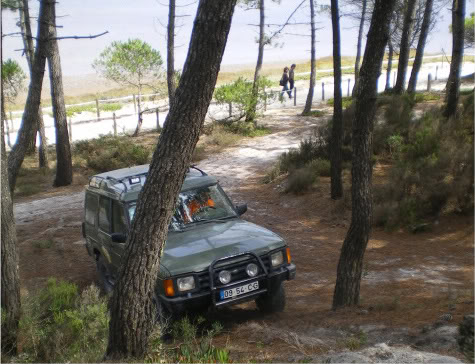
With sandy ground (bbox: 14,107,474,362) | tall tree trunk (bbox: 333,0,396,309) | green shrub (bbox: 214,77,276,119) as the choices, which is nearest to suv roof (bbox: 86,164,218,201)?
sandy ground (bbox: 14,107,474,362)

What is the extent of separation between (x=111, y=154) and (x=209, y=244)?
13720 mm

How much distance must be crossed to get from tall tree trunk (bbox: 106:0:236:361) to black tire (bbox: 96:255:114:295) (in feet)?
9.86

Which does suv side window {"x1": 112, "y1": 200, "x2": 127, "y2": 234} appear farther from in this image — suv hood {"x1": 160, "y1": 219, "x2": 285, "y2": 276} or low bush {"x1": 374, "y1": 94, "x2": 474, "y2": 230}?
low bush {"x1": 374, "y1": 94, "x2": 474, "y2": 230}

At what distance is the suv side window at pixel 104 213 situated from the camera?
7996 millimetres

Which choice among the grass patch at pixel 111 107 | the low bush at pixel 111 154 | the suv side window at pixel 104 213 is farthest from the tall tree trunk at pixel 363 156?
the grass patch at pixel 111 107

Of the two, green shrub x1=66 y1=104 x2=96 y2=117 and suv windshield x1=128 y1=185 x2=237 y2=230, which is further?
green shrub x1=66 y1=104 x2=96 y2=117

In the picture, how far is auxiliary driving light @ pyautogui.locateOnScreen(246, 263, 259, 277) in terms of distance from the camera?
6534mm

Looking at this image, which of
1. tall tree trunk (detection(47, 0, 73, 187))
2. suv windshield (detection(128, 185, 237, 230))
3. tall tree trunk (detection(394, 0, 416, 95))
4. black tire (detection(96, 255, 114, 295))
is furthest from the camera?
tall tree trunk (detection(394, 0, 416, 95))

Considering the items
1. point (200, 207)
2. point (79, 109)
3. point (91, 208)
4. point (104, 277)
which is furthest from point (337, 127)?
point (79, 109)

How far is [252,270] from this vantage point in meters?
6.56

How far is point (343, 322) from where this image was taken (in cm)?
642

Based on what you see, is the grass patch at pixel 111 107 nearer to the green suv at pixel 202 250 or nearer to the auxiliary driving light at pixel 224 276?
the green suv at pixel 202 250

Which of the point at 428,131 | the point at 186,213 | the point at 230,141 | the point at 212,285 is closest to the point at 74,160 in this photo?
the point at 230,141

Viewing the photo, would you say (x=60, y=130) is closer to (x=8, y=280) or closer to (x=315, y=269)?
(x=315, y=269)
